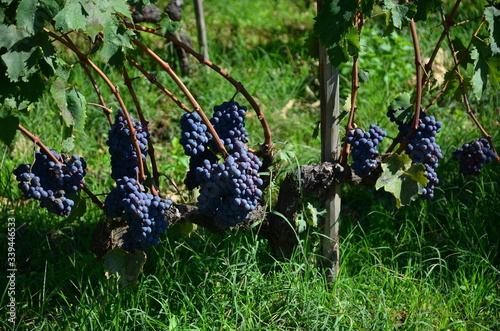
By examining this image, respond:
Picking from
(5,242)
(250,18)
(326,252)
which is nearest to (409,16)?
(326,252)

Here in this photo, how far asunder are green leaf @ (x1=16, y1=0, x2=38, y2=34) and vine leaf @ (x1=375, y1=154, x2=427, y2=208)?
1.41 metres

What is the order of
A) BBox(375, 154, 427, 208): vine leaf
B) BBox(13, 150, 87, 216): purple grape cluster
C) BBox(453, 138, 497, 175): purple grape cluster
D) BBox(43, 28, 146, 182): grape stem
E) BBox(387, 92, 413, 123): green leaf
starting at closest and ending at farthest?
BBox(43, 28, 146, 182): grape stem < BBox(13, 150, 87, 216): purple grape cluster < BBox(375, 154, 427, 208): vine leaf < BBox(387, 92, 413, 123): green leaf < BBox(453, 138, 497, 175): purple grape cluster

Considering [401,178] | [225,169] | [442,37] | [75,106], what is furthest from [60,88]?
[442,37]

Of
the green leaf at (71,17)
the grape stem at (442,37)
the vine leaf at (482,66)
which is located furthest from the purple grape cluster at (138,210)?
the vine leaf at (482,66)

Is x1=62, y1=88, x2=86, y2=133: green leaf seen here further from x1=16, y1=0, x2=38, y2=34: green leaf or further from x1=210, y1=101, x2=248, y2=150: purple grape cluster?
x1=210, y1=101, x2=248, y2=150: purple grape cluster

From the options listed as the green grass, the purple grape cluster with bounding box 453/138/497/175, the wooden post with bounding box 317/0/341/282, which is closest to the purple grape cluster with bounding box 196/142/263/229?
the green grass

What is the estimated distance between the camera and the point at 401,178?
2.58 m

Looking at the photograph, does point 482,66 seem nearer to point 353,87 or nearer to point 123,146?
point 353,87

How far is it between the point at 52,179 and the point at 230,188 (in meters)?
0.71

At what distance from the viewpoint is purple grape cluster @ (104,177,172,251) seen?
92.5 inches

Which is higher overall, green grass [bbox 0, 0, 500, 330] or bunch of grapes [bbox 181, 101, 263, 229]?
bunch of grapes [bbox 181, 101, 263, 229]

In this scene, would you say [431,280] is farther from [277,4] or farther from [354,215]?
[277,4]

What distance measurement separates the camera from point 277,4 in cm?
633

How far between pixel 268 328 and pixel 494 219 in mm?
1484
